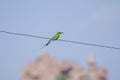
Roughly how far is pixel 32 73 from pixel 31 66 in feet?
5.08

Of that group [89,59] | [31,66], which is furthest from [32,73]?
[89,59]

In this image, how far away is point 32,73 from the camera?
253 feet

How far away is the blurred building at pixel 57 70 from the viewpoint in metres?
71.3

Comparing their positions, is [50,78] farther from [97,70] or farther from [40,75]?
[97,70]

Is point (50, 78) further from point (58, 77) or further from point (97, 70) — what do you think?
point (97, 70)

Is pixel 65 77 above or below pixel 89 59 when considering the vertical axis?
below

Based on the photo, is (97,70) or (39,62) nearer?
(97,70)

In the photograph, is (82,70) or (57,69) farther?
(57,69)

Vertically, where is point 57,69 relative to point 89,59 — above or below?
below

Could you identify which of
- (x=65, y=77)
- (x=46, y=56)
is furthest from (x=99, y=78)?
(x=46, y=56)

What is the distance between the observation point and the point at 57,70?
79.1m

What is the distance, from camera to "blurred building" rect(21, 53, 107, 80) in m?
71.3

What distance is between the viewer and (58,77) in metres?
76.8

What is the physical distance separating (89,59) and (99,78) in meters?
4.28
